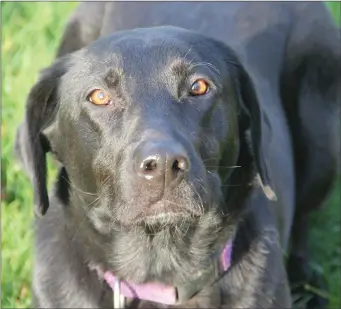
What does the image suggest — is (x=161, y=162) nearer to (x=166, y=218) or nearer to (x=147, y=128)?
(x=147, y=128)

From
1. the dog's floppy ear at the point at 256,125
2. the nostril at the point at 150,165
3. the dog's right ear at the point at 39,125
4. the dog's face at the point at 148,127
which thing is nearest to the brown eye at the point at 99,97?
the dog's face at the point at 148,127

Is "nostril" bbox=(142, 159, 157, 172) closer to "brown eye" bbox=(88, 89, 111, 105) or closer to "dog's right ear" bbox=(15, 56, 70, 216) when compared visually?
"brown eye" bbox=(88, 89, 111, 105)

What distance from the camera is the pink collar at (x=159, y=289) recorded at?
3287 mm

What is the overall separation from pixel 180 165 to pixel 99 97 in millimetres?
462

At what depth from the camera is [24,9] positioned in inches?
234

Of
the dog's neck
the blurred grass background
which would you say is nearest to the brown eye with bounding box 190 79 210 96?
the dog's neck

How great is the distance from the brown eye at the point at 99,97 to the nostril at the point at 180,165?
1.36ft

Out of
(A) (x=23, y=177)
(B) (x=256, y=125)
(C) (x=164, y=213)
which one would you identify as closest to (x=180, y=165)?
(C) (x=164, y=213)

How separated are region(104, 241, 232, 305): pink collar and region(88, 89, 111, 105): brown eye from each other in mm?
706

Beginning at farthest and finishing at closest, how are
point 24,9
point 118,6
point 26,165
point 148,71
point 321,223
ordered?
point 24,9 → point 321,223 → point 118,6 → point 26,165 → point 148,71

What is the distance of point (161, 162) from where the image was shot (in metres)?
2.69

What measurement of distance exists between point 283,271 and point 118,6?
5.45 ft

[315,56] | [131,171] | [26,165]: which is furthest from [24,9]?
[131,171]

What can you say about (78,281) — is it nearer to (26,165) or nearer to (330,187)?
(26,165)
